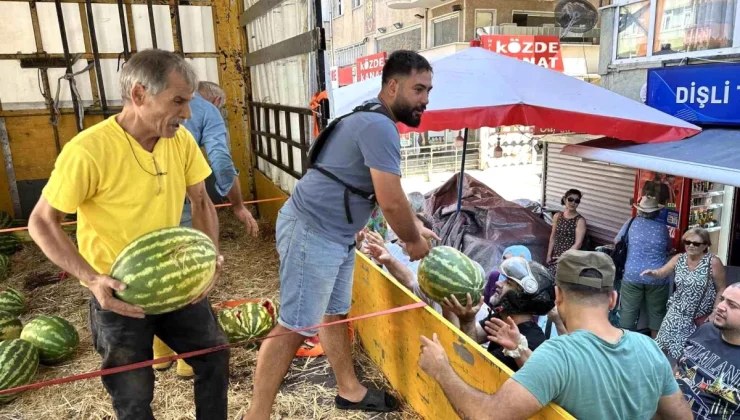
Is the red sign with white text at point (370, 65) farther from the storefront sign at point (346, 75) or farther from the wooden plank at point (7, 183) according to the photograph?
the wooden plank at point (7, 183)

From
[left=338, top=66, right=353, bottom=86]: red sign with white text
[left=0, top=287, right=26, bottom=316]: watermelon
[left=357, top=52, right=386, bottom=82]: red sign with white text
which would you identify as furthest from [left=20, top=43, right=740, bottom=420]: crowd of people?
[left=338, top=66, right=353, bottom=86]: red sign with white text

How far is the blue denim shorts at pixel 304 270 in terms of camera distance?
2752 mm

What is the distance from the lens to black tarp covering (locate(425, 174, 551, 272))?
632cm

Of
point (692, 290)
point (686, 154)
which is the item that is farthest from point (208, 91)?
point (692, 290)

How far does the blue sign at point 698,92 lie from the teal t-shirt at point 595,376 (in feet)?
14.8

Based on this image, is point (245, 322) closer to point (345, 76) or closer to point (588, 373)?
point (588, 373)

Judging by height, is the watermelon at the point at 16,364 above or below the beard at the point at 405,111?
below

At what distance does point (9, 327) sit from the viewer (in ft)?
13.1

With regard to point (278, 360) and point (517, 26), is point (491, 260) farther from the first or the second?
point (517, 26)

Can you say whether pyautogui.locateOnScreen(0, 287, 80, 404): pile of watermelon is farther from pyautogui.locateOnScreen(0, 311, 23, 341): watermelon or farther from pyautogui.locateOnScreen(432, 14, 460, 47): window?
pyautogui.locateOnScreen(432, 14, 460, 47): window

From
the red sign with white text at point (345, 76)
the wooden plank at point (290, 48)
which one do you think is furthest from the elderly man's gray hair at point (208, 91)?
the red sign with white text at point (345, 76)

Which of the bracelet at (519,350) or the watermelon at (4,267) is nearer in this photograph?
the bracelet at (519,350)

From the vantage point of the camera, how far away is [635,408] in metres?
1.80

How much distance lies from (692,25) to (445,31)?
1634 cm
